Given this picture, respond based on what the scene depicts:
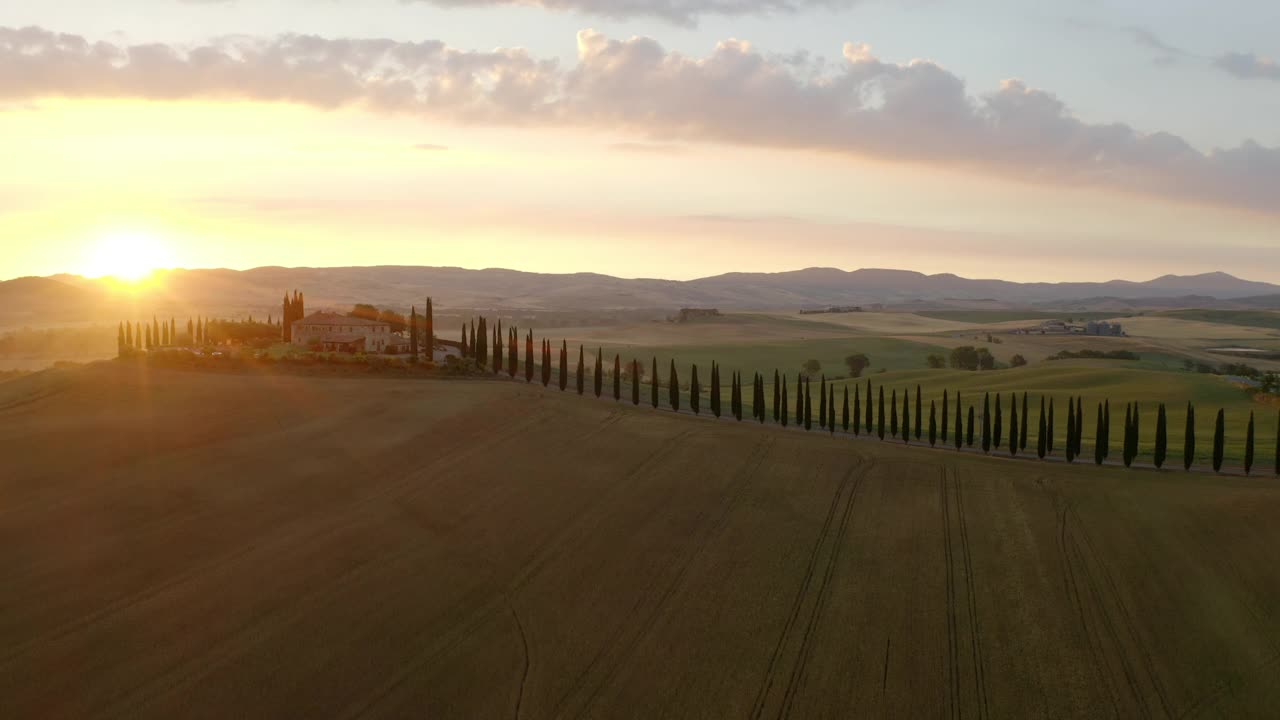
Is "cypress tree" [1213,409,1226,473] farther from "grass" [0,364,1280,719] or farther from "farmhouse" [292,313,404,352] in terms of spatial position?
"farmhouse" [292,313,404,352]

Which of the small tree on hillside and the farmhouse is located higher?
the farmhouse

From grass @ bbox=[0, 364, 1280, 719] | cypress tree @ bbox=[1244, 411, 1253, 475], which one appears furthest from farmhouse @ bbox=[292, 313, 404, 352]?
Answer: cypress tree @ bbox=[1244, 411, 1253, 475]

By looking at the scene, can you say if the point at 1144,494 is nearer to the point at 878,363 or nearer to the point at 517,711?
the point at 517,711

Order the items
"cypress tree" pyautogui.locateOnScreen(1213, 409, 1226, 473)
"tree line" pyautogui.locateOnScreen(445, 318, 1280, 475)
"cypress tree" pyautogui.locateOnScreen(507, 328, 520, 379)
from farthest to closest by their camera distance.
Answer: "cypress tree" pyautogui.locateOnScreen(507, 328, 520, 379) → "tree line" pyautogui.locateOnScreen(445, 318, 1280, 475) → "cypress tree" pyautogui.locateOnScreen(1213, 409, 1226, 473)

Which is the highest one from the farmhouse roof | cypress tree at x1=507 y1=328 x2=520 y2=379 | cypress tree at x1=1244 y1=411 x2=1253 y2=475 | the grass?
the farmhouse roof

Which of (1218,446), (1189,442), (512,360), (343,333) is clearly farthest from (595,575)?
(343,333)

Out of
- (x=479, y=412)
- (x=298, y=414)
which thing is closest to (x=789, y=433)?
(x=479, y=412)

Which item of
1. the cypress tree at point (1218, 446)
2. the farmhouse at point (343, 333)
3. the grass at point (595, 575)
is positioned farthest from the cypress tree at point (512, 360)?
the cypress tree at point (1218, 446)

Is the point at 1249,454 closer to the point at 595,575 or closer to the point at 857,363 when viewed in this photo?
the point at 595,575
